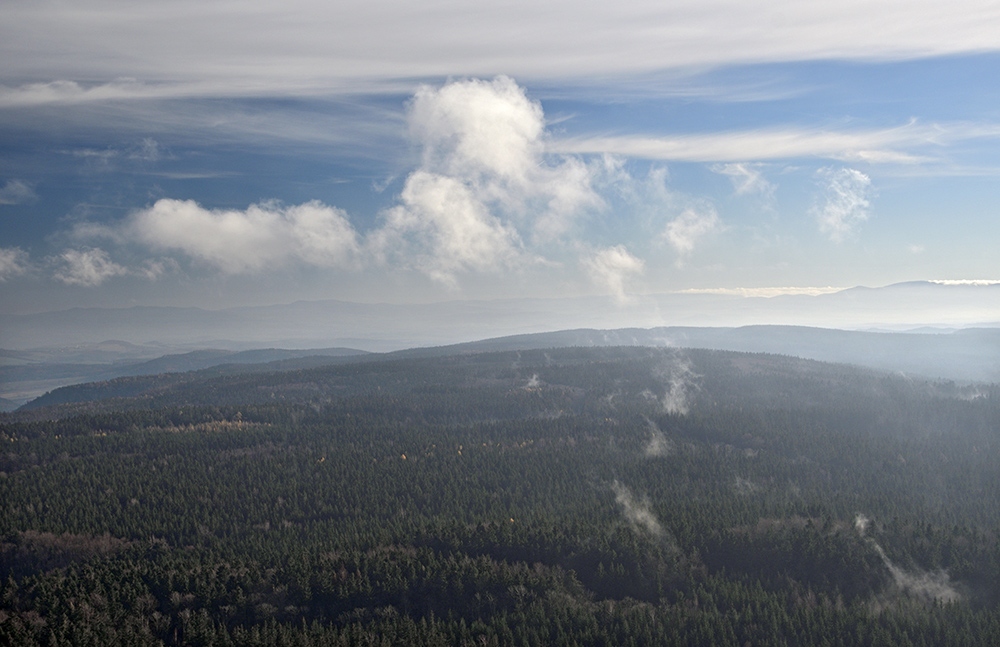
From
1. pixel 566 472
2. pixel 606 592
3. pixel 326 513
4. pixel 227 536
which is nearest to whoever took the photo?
pixel 606 592

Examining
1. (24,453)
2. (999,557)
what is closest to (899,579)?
(999,557)

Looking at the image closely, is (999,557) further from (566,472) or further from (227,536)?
(227,536)

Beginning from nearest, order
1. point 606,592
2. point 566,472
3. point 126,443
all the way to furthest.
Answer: point 606,592 < point 566,472 < point 126,443

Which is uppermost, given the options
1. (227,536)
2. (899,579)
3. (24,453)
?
(24,453)

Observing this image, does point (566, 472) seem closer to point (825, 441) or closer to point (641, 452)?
point (641, 452)

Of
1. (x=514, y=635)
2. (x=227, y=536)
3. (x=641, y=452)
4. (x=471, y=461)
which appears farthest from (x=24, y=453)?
(x=641, y=452)

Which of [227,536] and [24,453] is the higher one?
[24,453]

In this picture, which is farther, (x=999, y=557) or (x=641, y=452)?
(x=641, y=452)
